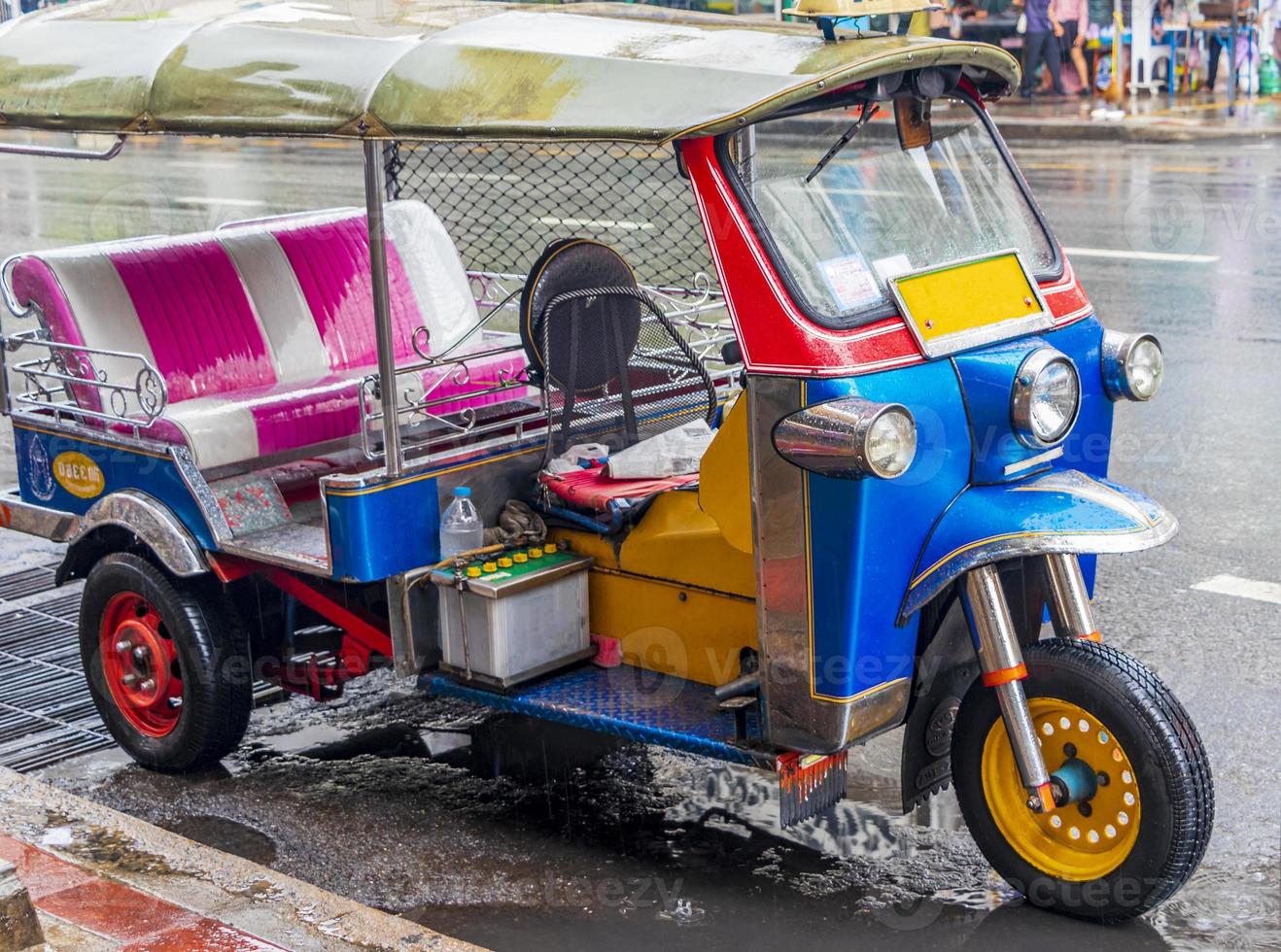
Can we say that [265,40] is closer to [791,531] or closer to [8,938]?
[791,531]

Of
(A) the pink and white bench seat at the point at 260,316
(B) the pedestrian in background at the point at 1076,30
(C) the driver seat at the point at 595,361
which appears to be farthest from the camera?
(B) the pedestrian in background at the point at 1076,30

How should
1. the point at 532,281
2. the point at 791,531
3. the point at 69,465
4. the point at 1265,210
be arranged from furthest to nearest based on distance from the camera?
the point at 1265,210, the point at 69,465, the point at 532,281, the point at 791,531

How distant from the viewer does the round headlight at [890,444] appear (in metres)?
4.04

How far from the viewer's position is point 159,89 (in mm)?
5152

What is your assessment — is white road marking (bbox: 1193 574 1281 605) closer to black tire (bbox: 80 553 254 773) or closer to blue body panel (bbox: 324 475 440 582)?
blue body panel (bbox: 324 475 440 582)

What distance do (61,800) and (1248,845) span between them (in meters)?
3.36

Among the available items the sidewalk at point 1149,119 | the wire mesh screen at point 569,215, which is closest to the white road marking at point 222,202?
the wire mesh screen at point 569,215

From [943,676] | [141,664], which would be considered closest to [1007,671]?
[943,676]

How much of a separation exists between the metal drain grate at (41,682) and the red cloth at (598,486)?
1848 millimetres

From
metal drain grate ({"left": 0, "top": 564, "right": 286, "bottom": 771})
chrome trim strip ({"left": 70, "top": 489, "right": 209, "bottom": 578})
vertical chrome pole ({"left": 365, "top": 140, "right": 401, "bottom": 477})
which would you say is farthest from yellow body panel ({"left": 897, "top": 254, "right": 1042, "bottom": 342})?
metal drain grate ({"left": 0, "top": 564, "right": 286, "bottom": 771})

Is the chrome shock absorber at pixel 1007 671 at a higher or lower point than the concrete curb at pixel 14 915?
higher

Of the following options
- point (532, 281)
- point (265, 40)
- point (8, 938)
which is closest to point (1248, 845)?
point (532, 281)

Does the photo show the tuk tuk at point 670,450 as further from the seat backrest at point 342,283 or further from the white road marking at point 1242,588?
the white road marking at point 1242,588

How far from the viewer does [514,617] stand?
16.1 ft
